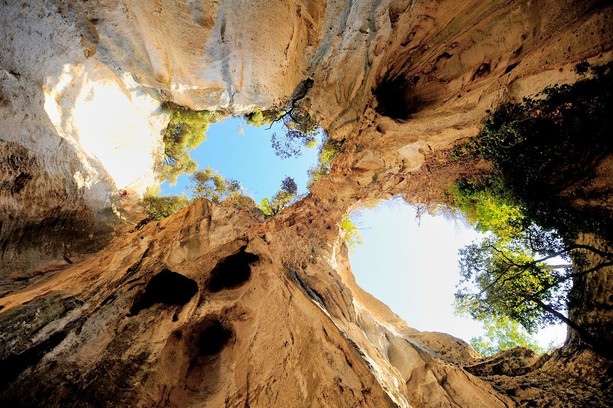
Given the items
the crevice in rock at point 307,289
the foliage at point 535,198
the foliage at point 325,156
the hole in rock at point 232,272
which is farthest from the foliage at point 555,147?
the hole in rock at point 232,272

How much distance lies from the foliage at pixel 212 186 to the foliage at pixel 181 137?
2083mm

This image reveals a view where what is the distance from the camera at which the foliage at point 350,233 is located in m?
13.2

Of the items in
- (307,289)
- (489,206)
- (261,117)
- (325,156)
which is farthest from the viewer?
(261,117)

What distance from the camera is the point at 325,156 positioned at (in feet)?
40.0

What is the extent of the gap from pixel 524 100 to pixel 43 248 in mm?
13136

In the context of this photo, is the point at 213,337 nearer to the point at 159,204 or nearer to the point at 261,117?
the point at 159,204

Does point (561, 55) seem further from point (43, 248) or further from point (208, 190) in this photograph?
point (43, 248)

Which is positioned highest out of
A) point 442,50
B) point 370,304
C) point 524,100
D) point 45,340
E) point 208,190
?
point 442,50

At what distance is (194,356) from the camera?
329 inches

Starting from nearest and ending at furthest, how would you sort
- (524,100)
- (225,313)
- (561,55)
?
1. (561,55)
2. (524,100)
3. (225,313)

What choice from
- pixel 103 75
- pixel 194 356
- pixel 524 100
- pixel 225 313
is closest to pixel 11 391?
pixel 194 356

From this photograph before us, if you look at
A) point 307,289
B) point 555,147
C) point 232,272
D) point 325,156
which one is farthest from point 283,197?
point 555,147

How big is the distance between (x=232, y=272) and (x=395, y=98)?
27.8 ft

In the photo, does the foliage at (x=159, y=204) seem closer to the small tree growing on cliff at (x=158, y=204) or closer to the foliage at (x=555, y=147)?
the small tree growing on cliff at (x=158, y=204)
